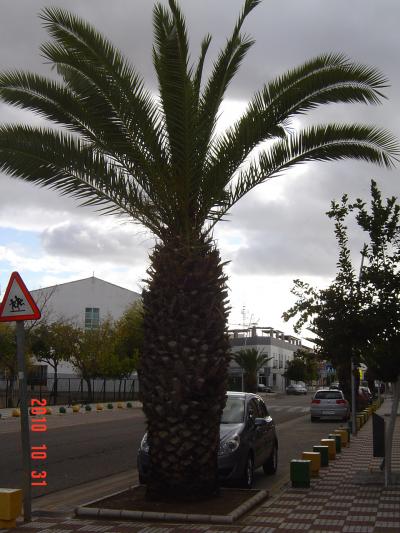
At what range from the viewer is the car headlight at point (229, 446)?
11062 millimetres

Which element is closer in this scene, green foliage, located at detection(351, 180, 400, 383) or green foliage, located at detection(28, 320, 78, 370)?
green foliage, located at detection(351, 180, 400, 383)

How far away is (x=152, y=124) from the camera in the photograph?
31.3 ft

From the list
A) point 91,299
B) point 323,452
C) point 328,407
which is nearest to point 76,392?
point 91,299

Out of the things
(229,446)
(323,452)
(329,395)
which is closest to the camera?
(229,446)

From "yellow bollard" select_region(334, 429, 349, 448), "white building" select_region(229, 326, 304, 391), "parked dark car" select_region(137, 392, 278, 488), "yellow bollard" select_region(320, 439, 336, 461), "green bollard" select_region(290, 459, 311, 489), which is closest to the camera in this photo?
"parked dark car" select_region(137, 392, 278, 488)

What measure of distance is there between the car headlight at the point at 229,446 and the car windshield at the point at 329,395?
2117cm

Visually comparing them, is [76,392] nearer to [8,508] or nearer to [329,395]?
[329,395]

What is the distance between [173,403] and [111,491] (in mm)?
3735

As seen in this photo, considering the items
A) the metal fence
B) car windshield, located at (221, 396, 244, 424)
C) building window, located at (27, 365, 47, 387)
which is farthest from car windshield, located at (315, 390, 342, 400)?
building window, located at (27, 365, 47, 387)

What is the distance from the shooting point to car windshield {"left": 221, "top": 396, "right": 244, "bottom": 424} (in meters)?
12.2

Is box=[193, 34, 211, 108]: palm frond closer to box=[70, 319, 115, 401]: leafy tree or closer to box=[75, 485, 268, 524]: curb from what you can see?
box=[75, 485, 268, 524]: curb

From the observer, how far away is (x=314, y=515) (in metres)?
9.02

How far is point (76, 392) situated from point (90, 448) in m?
38.4

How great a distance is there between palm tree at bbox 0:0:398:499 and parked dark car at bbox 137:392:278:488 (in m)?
1.65
